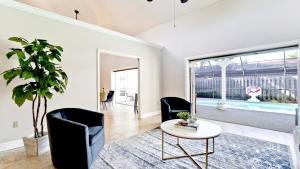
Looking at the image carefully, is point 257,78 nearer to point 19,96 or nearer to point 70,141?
point 70,141

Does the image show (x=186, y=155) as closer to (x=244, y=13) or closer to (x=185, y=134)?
(x=185, y=134)

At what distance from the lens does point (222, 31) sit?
4379 mm

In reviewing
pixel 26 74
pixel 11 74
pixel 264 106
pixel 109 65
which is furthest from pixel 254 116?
pixel 109 65

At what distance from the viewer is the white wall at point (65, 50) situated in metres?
2.68

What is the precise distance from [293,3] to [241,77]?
7.69 ft

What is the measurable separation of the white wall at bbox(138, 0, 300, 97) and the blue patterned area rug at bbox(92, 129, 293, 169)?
2520 mm

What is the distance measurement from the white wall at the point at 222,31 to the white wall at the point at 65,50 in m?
1.21

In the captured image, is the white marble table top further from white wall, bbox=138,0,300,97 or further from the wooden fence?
the wooden fence

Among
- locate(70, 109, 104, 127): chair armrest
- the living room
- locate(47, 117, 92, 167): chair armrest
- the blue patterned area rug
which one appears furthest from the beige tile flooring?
locate(70, 109, 104, 127): chair armrest

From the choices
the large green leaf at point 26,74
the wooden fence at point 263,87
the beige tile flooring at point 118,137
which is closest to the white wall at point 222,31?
the wooden fence at point 263,87

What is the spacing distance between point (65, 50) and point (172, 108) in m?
3.05

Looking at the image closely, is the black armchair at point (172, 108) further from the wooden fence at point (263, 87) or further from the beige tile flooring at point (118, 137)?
the wooden fence at point (263, 87)

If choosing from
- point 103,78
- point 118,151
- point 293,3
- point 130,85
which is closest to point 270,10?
point 293,3

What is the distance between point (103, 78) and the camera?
30.3ft
